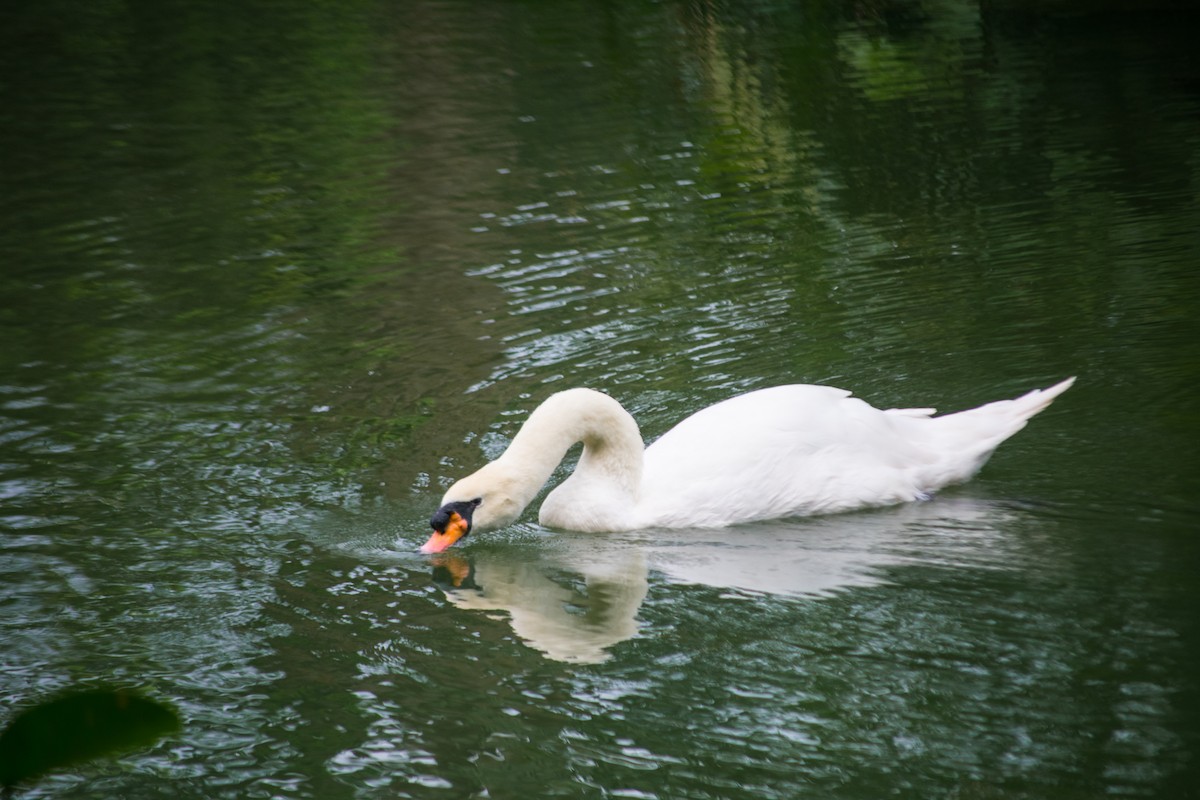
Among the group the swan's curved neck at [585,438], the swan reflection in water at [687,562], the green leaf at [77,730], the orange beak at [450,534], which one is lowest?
the swan reflection in water at [687,562]

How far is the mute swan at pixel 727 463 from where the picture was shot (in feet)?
21.5

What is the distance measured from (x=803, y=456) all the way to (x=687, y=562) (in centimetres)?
87

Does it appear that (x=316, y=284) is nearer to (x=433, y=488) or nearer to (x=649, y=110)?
(x=433, y=488)

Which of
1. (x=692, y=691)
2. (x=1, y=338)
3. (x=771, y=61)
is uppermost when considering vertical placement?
(x=771, y=61)

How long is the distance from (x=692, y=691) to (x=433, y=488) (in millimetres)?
2621

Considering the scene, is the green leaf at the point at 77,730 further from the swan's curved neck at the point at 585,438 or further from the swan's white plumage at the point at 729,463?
the swan's curved neck at the point at 585,438

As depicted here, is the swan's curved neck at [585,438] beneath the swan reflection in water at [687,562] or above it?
above

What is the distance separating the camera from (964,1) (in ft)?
78.8

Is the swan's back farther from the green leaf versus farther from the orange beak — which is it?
the green leaf

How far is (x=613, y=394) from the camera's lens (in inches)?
338

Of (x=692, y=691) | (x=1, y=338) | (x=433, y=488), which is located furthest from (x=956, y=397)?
(x=1, y=338)

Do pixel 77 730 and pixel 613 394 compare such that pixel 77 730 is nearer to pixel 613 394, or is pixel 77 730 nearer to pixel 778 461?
pixel 778 461

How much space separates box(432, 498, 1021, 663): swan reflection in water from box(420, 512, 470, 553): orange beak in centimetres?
15

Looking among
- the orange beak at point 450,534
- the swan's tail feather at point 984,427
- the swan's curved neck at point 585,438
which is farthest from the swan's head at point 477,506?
the swan's tail feather at point 984,427
